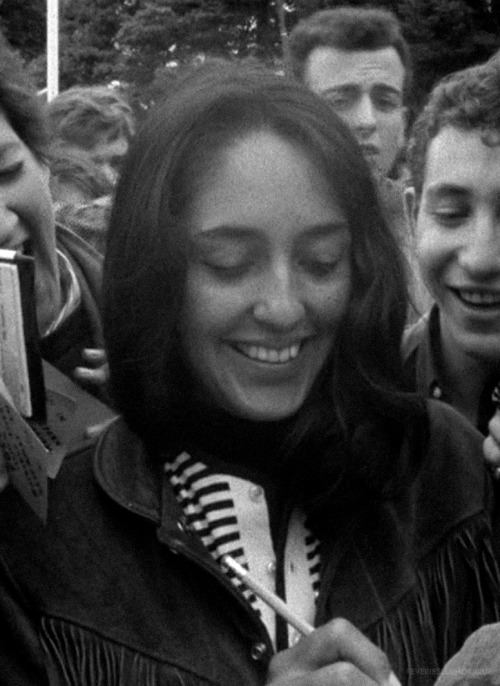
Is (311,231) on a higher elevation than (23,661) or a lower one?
higher

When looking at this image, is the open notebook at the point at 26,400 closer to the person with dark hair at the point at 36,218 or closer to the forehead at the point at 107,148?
the person with dark hair at the point at 36,218

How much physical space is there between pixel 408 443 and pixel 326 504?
16 cm

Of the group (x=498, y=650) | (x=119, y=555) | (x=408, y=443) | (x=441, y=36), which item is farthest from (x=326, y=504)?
(x=441, y=36)

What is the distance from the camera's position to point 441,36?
1041 inches

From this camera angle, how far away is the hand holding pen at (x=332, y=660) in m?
1.53

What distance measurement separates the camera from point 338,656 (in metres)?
1.56

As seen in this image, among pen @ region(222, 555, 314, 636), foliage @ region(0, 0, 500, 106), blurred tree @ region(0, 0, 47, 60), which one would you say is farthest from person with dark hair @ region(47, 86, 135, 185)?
blurred tree @ region(0, 0, 47, 60)

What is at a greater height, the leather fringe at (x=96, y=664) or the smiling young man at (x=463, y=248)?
the smiling young man at (x=463, y=248)

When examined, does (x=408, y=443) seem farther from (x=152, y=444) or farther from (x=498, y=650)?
(x=498, y=650)

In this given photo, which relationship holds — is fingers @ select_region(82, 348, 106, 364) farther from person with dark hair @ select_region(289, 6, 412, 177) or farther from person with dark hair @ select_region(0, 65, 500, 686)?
person with dark hair @ select_region(289, 6, 412, 177)

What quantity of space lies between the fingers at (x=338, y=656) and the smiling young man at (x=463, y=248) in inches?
37.9

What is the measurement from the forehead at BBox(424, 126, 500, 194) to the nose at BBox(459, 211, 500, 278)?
0.19ft

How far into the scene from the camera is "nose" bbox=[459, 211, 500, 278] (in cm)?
249

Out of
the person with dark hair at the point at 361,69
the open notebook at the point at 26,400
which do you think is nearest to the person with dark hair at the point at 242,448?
the open notebook at the point at 26,400
